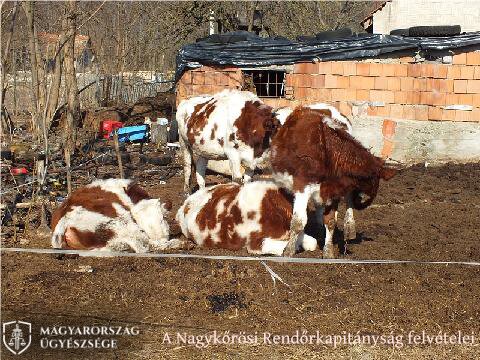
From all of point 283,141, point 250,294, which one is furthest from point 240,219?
point 250,294

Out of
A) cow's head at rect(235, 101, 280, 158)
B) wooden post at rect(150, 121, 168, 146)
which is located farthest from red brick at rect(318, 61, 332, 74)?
wooden post at rect(150, 121, 168, 146)

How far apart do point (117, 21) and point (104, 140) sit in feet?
35.0

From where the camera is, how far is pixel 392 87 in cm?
1633

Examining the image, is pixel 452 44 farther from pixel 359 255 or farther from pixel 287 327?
pixel 287 327

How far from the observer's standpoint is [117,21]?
30750 millimetres

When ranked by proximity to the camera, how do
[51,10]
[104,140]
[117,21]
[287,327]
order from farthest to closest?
[117,21], [104,140], [51,10], [287,327]

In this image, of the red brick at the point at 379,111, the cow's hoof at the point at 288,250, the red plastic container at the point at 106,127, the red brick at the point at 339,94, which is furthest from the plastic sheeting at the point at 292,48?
the cow's hoof at the point at 288,250

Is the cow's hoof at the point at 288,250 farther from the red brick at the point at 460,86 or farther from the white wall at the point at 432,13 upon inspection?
the white wall at the point at 432,13

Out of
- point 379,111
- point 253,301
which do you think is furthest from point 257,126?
point 379,111

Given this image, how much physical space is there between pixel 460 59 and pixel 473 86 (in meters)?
0.69

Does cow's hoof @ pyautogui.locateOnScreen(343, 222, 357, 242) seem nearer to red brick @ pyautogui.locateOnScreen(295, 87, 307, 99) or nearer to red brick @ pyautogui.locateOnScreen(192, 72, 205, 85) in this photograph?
red brick @ pyautogui.locateOnScreen(295, 87, 307, 99)

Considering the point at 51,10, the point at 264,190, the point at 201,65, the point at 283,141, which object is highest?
the point at 51,10

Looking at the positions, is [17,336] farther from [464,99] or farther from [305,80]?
[464,99]

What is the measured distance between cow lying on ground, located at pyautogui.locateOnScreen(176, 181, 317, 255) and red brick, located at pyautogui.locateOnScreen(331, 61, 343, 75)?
8.56 meters
